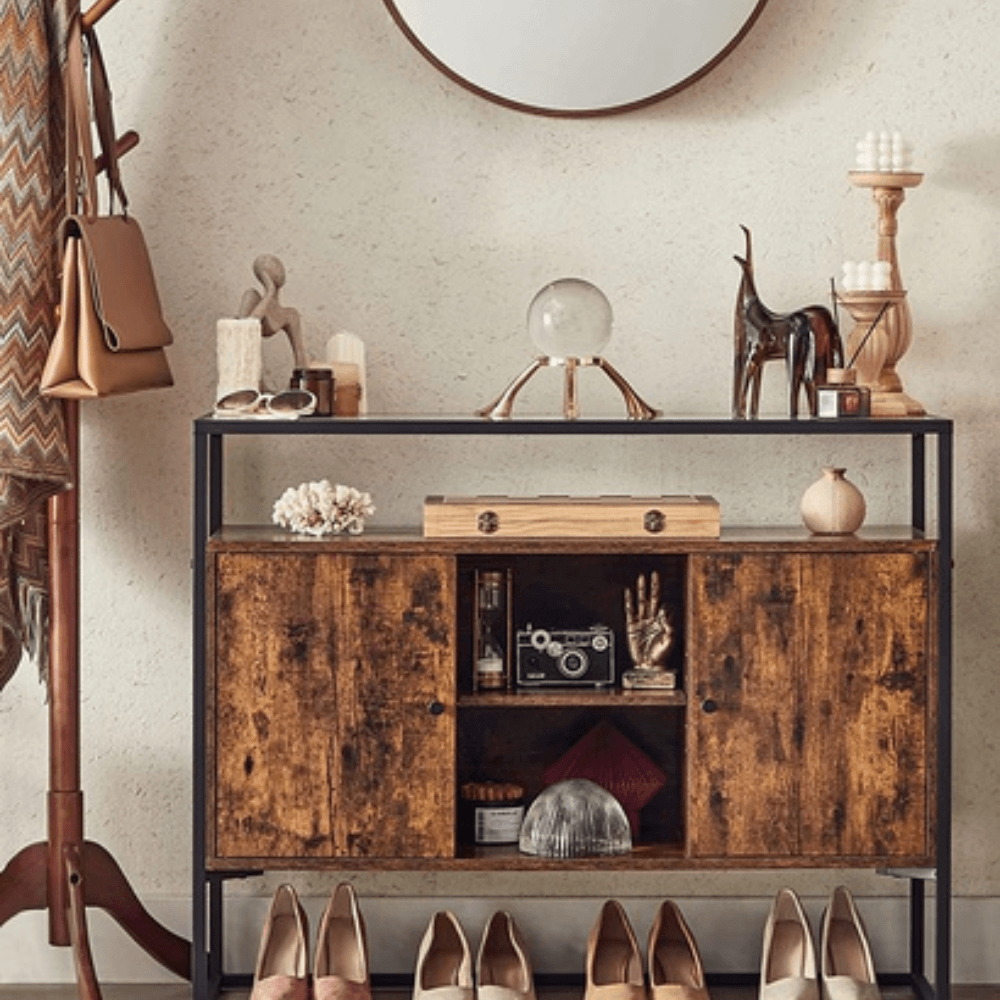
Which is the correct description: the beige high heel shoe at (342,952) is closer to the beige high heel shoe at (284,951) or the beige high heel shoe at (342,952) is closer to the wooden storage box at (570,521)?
the beige high heel shoe at (284,951)

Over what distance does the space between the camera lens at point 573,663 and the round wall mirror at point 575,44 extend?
101cm

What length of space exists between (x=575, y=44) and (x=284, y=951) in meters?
1.74

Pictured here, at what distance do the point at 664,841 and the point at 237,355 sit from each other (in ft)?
3.76

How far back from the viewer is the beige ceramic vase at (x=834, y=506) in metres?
3.24

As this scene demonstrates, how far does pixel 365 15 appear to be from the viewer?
352cm

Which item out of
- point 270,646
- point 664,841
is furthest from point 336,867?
point 664,841

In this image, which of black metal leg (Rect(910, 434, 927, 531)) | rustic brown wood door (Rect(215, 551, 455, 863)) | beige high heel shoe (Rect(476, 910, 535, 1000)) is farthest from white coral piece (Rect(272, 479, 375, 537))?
black metal leg (Rect(910, 434, 927, 531))

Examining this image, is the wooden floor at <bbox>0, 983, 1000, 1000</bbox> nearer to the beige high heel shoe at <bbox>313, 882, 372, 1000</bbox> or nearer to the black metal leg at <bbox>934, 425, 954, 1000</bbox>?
the beige high heel shoe at <bbox>313, 882, 372, 1000</bbox>

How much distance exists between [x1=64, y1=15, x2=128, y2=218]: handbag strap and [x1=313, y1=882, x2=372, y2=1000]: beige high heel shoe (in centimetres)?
131

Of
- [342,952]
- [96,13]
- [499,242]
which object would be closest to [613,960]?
[342,952]

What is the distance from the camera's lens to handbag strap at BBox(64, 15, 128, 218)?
10.4ft

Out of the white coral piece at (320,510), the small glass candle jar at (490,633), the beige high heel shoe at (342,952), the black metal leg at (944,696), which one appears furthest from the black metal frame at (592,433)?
the small glass candle jar at (490,633)

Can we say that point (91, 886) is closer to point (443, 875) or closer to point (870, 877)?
point (443, 875)

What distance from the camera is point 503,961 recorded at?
11.3ft
